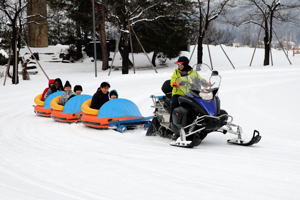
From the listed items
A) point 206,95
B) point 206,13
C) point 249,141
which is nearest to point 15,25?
point 206,13

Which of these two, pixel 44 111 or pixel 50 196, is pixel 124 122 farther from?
pixel 50 196

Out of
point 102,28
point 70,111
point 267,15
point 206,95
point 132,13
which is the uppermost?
point 267,15

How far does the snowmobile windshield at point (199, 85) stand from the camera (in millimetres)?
7711

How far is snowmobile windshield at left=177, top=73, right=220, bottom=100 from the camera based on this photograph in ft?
25.3

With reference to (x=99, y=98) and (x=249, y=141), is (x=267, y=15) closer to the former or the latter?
(x=99, y=98)

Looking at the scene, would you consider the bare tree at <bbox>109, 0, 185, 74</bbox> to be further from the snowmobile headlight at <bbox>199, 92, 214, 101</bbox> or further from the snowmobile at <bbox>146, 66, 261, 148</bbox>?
the snowmobile headlight at <bbox>199, 92, 214, 101</bbox>

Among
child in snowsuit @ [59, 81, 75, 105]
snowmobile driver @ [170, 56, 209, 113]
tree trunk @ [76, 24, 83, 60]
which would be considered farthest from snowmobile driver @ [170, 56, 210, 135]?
tree trunk @ [76, 24, 83, 60]

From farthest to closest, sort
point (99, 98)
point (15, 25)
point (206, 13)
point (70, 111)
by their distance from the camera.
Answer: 1. point (206, 13)
2. point (15, 25)
3. point (70, 111)
4. point (99, 98)

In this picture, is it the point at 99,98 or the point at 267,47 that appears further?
the point at 267,47

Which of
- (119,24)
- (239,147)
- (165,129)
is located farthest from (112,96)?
(119,24)

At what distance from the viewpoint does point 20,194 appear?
16.3ft

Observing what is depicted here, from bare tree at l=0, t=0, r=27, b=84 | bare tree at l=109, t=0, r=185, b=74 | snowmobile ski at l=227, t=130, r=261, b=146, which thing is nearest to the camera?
snowmobile ski at l=227, t=130, r=261, b=146

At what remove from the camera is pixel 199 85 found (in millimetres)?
7836

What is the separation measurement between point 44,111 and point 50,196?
28.0 feet
